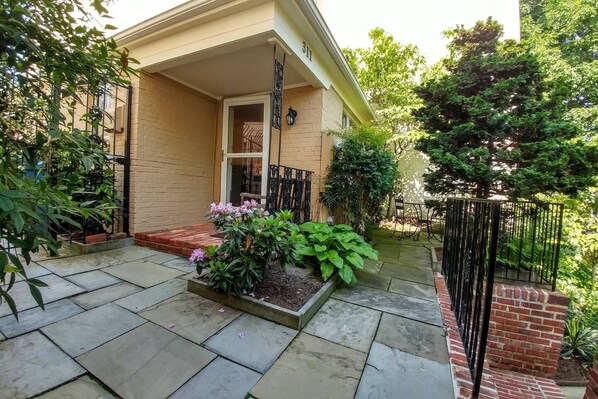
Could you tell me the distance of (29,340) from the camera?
1.78m

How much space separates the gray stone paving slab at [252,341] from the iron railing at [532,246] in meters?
3.05

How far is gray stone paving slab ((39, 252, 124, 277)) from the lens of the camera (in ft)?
9.66

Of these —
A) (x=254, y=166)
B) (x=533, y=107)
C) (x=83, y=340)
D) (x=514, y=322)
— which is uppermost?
(x=533, y=107)

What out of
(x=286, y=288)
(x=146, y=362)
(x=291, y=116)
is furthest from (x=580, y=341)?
(x=291, y=116)

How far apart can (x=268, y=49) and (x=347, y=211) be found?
2.85m

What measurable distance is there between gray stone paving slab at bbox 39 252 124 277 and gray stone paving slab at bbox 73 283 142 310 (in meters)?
0.66

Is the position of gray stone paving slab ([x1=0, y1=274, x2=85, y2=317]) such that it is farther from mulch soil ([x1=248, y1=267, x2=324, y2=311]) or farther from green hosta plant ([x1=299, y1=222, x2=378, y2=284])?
green hosta plant ([x1=299, y1=222, x2=378, y2=284])

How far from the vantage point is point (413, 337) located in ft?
7.02

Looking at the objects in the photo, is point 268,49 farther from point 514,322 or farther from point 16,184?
point 514,322

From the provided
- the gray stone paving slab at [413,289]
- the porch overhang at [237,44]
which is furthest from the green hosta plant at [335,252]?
the porch overhang at [237,44]

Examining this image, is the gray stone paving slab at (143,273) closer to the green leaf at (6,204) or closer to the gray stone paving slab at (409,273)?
the green leaf at (6,204)

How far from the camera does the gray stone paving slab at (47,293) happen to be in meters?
2.20

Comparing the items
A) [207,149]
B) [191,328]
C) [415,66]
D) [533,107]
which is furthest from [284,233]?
[415,66]

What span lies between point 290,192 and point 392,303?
204cm
